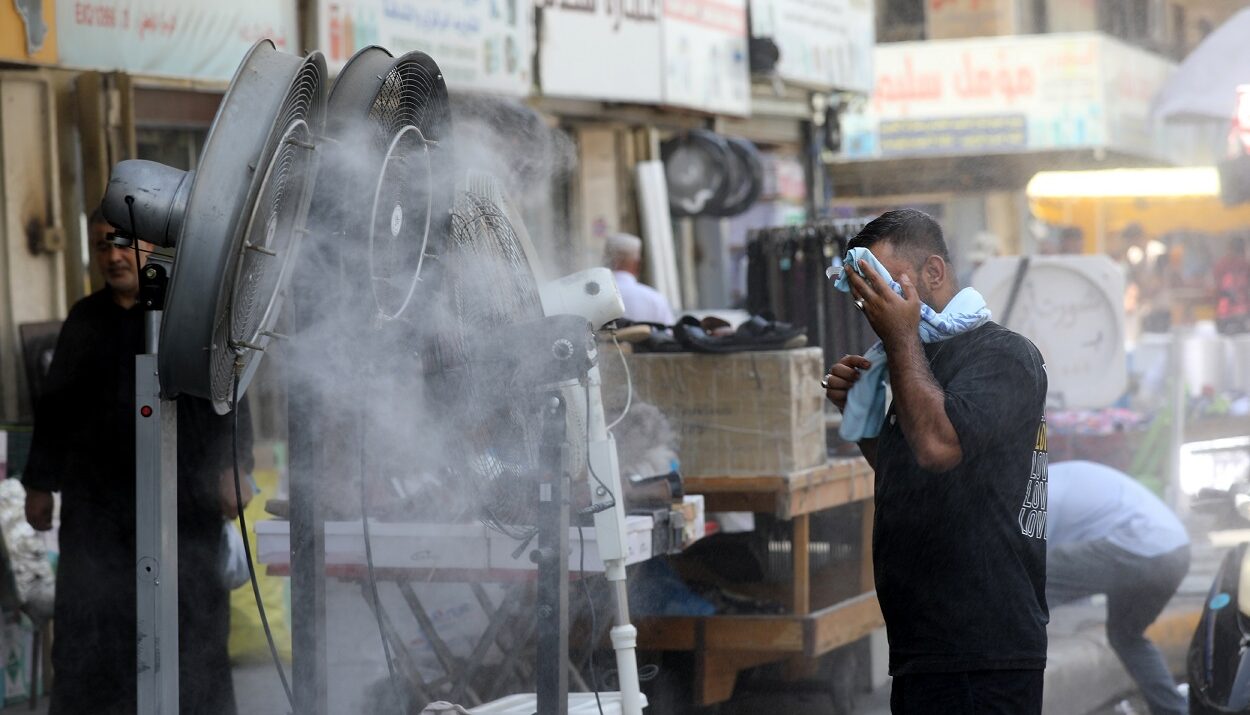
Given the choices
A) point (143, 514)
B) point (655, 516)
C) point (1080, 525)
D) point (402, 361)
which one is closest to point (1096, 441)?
point (1080, 525)

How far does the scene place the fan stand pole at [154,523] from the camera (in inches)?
133

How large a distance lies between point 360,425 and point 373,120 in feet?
2.55

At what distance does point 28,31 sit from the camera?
6.98 meters

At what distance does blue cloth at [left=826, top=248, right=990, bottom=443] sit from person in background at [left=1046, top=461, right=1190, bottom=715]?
9.88 ft

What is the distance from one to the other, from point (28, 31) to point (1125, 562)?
16.4 feet

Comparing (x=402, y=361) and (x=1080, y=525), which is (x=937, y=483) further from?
(x=1080, y=525)

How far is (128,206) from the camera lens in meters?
3.17

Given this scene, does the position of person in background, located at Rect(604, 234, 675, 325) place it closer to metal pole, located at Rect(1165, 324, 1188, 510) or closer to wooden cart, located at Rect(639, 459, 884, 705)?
wooden cart, located at Rect(639, 459, 884, 705)

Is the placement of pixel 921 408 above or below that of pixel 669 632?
above

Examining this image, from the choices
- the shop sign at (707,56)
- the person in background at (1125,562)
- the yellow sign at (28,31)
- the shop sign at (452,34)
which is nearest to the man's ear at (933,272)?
the person in background at (1125,562)

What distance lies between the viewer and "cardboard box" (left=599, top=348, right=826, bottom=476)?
592 centimetres

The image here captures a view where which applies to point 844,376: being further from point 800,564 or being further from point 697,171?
point 697,171

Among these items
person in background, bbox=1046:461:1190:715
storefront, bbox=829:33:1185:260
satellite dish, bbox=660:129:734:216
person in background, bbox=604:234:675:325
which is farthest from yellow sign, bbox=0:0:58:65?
storefront, bbox=829:33:1185:260

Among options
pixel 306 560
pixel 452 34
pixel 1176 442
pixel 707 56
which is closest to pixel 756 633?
pixel 306 560
